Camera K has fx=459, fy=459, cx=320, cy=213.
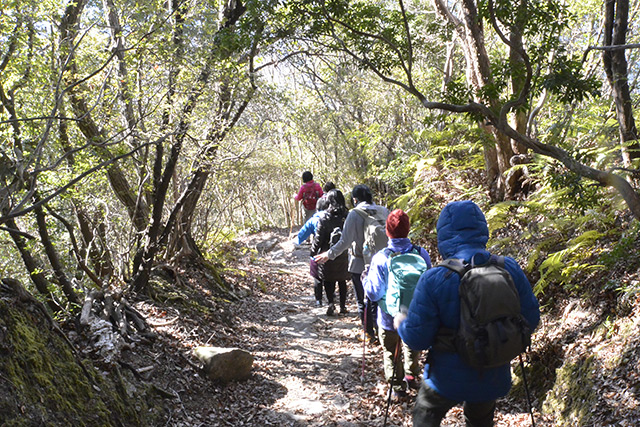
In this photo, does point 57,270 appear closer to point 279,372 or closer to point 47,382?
point 47,382

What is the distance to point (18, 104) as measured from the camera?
646cm

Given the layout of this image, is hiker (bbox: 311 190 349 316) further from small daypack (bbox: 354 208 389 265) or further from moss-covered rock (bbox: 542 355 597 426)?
moss-covered rock (bbox: 542 355 597 426)

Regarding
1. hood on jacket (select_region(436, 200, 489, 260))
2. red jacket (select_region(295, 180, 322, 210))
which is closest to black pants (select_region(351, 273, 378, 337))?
hood on jacket (select_region(436, 200, 489, 260))

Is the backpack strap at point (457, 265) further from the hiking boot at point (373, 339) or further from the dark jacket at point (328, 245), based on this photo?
the dark jacket at point (328, 245)

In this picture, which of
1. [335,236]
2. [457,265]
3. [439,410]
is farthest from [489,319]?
[335,236]

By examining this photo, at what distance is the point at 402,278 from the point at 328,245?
4207 millimetres

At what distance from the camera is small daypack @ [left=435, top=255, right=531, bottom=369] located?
2.65 metres

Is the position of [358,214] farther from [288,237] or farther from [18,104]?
[288,237]

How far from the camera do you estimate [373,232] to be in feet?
21.2

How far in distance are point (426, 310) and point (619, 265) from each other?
10.9ft

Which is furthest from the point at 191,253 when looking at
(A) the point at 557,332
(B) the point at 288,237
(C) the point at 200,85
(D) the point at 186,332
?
(B) the point at 288,237

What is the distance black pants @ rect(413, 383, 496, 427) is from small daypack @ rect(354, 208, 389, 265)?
11.1 feet

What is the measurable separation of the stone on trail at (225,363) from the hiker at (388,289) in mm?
1809

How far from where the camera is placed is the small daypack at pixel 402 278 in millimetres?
4340
